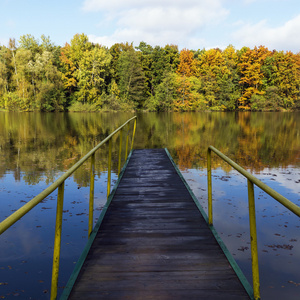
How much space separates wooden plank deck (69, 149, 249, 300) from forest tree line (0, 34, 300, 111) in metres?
45.7

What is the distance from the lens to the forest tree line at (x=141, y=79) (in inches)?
1869

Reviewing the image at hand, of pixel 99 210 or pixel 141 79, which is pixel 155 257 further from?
pixel 141 79

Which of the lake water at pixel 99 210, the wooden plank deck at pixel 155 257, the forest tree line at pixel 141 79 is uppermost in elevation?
the forest tree line at pixel 141 79

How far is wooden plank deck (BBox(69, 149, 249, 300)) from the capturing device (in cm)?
242

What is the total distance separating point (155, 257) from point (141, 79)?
55.9 metres

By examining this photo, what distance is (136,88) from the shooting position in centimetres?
5459

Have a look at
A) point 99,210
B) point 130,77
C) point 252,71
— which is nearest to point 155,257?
point 99,210

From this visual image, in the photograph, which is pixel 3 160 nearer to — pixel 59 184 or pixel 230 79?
pixel 59 184

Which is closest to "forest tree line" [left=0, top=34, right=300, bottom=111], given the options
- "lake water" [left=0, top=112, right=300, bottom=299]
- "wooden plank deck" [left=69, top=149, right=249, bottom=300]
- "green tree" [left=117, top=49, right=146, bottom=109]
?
"green tree" [left=117, top=49, right=146, bottom=109]

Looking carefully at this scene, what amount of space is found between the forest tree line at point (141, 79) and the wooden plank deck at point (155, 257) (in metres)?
45.7

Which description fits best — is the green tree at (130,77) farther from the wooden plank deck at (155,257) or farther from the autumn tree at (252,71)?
the wooden plank deck at (155,257)

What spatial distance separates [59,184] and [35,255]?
251cm

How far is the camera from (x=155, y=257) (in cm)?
296

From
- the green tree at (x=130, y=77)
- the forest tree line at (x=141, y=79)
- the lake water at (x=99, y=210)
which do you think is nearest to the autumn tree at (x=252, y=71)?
the forest tree line at (x=141, y=79)
